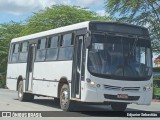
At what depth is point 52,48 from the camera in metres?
20.0

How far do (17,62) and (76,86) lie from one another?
8881 mm

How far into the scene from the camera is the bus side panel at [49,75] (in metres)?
18.1

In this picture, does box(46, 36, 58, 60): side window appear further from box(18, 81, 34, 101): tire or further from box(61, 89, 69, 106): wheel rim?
box(18, 81, 34, 101): tire

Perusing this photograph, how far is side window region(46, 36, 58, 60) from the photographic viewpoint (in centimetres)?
1958

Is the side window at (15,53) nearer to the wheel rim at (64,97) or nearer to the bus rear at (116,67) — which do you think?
the wheel rim at (64,97)

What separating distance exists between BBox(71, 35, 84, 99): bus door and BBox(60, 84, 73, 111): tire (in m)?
0.43

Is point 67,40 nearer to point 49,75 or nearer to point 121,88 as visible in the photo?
point 49,75

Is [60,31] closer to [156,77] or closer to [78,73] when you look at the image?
[78,73]

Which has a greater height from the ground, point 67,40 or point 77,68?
point 67,40

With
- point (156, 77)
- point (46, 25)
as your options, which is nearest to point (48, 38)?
point (156, 77)

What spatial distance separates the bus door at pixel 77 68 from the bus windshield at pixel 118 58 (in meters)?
0.69

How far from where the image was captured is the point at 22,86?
23609mm

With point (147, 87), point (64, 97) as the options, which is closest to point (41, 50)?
point (64, 97)

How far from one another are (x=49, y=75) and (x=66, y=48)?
1.96 meters
